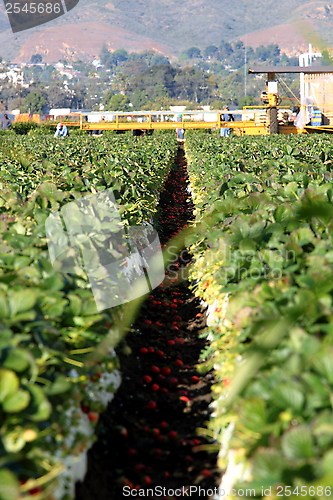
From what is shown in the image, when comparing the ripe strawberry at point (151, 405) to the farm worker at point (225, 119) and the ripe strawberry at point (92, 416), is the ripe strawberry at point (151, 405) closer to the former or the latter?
the ripe strawberry at point (92, 416)

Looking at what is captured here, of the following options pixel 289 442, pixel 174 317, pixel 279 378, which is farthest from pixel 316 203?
pixel 174 317

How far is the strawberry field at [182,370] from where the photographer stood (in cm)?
173

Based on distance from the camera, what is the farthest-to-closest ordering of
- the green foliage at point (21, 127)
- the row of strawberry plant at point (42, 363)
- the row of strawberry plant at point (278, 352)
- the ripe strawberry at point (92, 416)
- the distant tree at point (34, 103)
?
the distant tree at point (34, 103) → the green foliage at point (21, 127) → the ripe strawberry at point (92, 416) → the row of strawberry plant at point (42, 363) → the row of strawberry plant at point (278, 352)

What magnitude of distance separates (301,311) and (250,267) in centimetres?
100

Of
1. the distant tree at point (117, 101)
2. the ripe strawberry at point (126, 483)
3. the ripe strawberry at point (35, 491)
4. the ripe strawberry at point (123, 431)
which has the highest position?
the distant tree at point (117, 101)

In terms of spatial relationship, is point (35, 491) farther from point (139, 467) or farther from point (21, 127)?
point (21, 127)

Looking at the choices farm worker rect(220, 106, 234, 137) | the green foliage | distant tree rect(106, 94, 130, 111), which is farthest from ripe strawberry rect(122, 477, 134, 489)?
distant tree rect(106, 94, 130, 111)

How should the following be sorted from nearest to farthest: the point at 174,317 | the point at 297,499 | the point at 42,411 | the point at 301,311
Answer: the point at 297,499
the point at 42,411
the point at 301,311
the point at 174,317

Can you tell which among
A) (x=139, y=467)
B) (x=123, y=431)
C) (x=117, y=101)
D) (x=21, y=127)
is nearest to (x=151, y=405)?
(x=123, y=431)

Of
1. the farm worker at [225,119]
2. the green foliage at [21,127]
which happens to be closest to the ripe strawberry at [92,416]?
the farm worker at [225,119]

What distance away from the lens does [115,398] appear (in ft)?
11.7

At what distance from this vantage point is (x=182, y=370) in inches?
170

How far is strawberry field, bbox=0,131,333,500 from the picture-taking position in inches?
67.9

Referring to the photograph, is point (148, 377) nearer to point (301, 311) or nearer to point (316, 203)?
point (316, 203)
